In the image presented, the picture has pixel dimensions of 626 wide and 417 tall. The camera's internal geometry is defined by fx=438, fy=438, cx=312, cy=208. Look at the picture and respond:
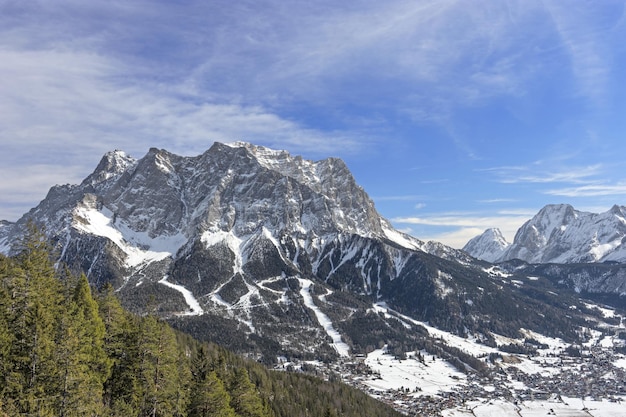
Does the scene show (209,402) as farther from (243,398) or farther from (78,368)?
(78,368)

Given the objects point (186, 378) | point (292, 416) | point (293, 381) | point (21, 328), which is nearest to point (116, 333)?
point (186, 378)

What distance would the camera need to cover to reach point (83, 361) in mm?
52969

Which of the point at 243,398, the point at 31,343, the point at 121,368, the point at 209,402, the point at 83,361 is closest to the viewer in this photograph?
the point at 31,343

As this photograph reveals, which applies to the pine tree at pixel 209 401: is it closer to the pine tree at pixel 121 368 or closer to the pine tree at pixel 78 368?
the pine tree at pixel 121 368

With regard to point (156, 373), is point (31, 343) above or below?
above

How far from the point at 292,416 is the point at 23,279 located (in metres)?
105

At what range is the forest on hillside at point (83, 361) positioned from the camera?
44250 mm

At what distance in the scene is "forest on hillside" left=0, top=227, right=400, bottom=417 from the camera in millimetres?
44250

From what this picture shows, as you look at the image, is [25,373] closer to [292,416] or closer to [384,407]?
[292,416]

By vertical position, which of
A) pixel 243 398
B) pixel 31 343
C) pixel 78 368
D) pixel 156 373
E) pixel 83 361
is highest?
pixel 31 343

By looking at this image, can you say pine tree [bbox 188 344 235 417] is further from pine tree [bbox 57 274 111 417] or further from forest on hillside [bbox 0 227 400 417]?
pine tree [bbox 57 274 111 417]

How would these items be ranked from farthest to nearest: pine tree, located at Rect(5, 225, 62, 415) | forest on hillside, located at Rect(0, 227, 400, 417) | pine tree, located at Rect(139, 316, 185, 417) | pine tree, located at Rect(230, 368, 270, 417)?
pine tree, located at Rect(230, 368, 270, 417)
pine tree, located at Rect(139, 316, 185, 417)
forest on hillside, located at Rect(0, 227, 400, 417)
pine tree, located at Rect(5, 225, 62, 415)

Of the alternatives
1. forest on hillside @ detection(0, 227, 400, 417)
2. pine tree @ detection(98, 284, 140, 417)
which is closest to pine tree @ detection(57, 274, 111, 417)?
forest on hillside @ detection(0, 227, 400, 417)

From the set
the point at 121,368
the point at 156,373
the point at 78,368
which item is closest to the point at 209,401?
the point at 156,373
